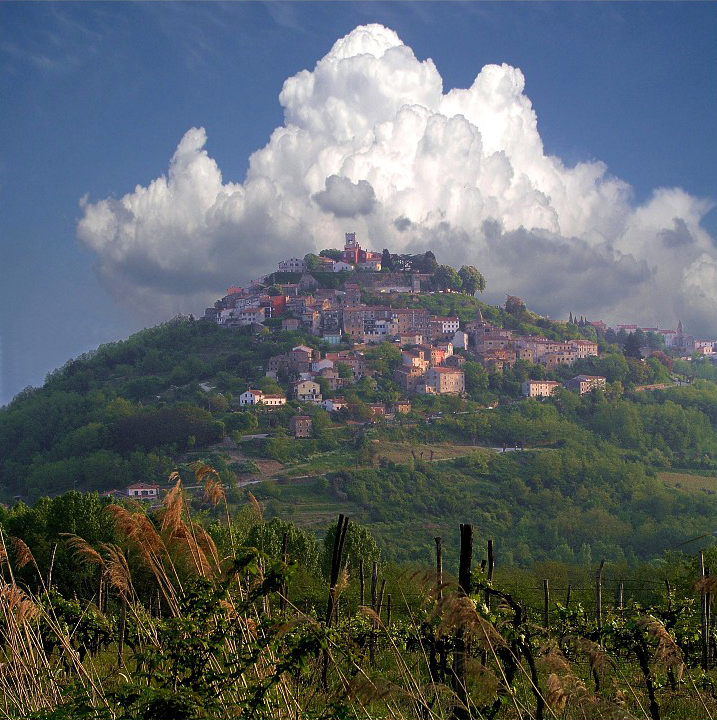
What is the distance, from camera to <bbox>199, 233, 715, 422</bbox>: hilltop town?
89438mm

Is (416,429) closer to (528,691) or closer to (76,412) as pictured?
(76,412)

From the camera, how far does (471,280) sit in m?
120

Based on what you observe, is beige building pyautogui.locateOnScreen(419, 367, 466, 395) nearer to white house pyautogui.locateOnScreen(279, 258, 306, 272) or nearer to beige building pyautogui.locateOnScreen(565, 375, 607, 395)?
→ beige building pyautogui.locateOnScreen(565, 375, 607, 395)

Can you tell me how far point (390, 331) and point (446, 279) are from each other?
1996 centimetres

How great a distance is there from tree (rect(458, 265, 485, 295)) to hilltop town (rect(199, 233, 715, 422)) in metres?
0.14

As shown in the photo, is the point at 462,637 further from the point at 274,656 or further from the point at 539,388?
the point at 539,388

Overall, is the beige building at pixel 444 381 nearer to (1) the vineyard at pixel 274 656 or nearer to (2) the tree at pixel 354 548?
(2) the tree at pixel 354 548

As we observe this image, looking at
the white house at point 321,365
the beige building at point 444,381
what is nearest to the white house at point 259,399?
the white house at point 321,365

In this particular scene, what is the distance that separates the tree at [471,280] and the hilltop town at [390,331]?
141mm

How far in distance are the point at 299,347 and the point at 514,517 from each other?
124 ft

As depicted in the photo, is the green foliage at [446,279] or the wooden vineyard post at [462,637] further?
the green foliage at [446,279]

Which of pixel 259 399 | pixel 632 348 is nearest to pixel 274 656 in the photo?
pixel 259 399

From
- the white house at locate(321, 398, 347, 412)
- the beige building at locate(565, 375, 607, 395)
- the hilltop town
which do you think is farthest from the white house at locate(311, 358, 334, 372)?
the beige building at locate(565, 375, 607, 395)

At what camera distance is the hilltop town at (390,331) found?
293ft
